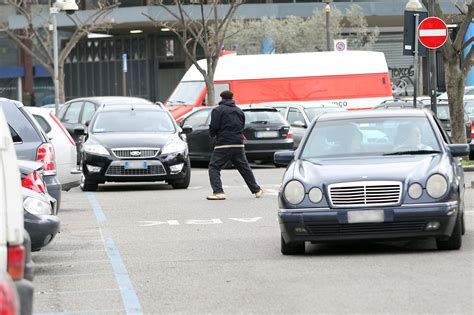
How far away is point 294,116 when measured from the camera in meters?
32.7

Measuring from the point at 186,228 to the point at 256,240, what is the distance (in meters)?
1.84

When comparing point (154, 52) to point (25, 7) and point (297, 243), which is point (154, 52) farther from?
point (297, 243)

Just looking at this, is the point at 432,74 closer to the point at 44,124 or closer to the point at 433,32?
the point at 433,32

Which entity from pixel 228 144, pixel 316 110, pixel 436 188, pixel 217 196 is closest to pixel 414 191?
pixel 436 188

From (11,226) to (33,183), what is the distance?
5487 mm

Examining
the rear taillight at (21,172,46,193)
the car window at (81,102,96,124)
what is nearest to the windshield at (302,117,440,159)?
the rear taillight at (21,172,46,193)

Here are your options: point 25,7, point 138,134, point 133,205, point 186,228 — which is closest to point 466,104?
point 138,134

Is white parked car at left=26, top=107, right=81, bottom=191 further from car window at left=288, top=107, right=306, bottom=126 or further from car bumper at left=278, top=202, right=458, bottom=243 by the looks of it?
car window at left=288, top=107, right=306, bottom=126

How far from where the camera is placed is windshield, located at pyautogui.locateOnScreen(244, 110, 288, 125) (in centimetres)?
2956

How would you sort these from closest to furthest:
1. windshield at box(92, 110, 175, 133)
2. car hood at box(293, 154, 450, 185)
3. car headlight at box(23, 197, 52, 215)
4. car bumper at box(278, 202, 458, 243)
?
car headlight at box(23, 197, 52, 215) → car bumper at box(278, 202, 458, 243) → car hood at box(293, 154, 450, 185) → windshield at box(92, 110, 175, 133)

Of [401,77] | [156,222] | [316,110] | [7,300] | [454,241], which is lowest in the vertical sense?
[401,77]

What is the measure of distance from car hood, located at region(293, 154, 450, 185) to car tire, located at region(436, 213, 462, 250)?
1.64ft

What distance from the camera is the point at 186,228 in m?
15.4

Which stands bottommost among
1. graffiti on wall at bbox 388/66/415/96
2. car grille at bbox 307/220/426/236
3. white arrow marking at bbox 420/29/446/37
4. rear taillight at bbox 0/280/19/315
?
graffiti on wall at bbox 388/66/415/96
